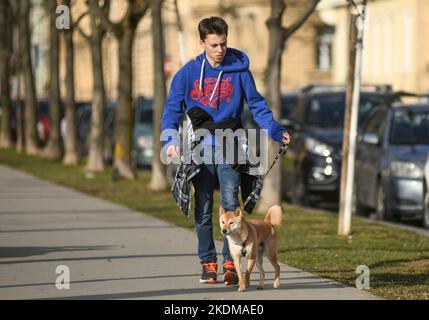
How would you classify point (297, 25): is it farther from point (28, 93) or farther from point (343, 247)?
point (28, 93)

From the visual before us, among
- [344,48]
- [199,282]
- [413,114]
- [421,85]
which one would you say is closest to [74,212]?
[413,114]

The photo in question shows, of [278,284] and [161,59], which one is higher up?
[161,59]

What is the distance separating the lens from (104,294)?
10797 millimetres

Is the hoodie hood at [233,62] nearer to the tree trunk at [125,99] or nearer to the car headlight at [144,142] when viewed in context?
the tree trunk at [125,99]

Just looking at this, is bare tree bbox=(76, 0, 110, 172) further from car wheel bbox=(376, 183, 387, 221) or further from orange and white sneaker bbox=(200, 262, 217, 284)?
orange and white sneaker bbox=(200, 262, 217, 284)

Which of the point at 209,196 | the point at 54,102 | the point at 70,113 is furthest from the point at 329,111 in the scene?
the point at 54,102

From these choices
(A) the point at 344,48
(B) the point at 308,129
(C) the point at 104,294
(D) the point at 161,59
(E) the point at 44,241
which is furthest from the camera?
(A) the point at 344,48

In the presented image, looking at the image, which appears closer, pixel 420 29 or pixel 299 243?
pixel 299 243

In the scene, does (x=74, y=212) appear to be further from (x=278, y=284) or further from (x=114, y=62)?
(x=114, y=62)

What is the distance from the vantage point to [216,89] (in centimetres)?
1120

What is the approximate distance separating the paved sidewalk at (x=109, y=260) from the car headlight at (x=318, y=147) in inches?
135

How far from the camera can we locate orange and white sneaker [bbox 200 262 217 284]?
11.4m

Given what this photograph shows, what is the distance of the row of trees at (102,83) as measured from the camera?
19.9m
